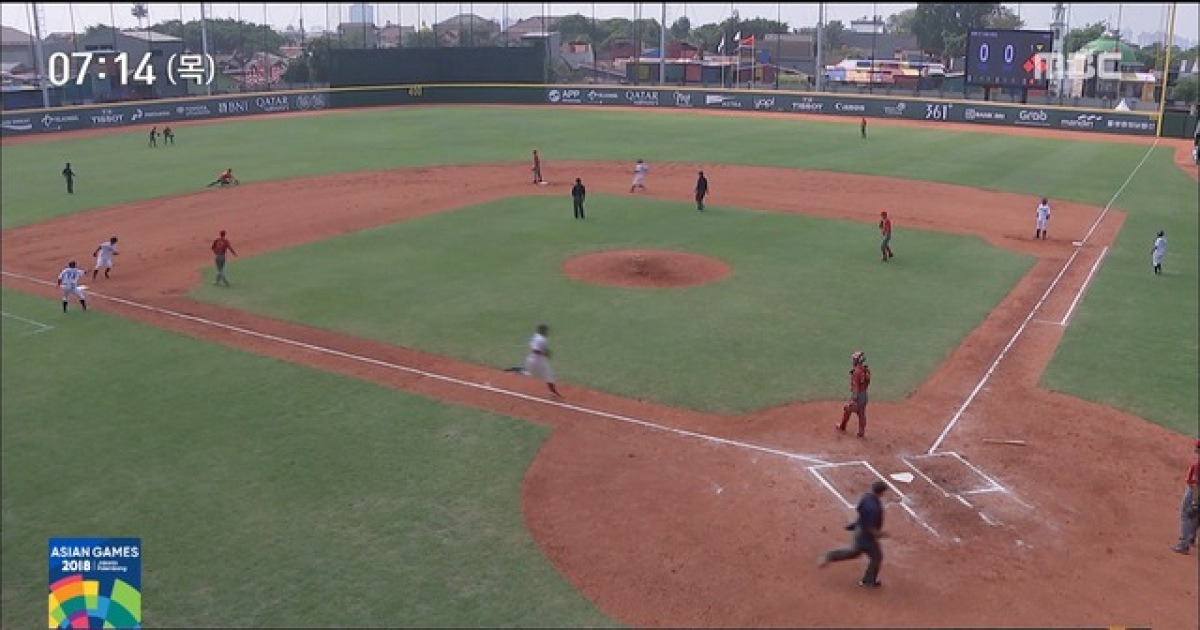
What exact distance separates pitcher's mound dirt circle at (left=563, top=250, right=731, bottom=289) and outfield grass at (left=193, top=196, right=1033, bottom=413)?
2.02 feet

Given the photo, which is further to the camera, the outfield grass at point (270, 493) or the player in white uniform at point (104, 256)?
the player in white uniform at point (104, 256)

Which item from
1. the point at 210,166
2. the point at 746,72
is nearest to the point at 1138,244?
the point at 210,166

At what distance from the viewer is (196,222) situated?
38031 mm

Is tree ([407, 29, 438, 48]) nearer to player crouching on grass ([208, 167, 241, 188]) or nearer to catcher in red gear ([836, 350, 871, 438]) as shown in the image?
player crouching on grass ([208, 167, 241, 188])

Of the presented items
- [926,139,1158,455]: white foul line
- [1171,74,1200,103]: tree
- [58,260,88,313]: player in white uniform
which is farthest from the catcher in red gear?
[1171,74,1200,103]: tree

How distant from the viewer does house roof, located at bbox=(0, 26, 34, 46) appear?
382 feet

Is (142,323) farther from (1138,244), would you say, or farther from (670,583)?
(1138,244)

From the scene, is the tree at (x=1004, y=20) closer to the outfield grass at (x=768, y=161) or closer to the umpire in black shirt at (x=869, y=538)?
the outfield grass at (x=768, y=161)

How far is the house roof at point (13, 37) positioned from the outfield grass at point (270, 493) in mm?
115633

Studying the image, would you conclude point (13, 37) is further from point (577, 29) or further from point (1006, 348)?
point (1006, 348)

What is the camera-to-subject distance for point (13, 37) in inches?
4688

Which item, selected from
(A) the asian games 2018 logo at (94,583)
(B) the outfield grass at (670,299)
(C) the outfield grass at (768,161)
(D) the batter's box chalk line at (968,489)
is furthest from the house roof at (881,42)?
(A) the asian games 2018 logo at (94,583)
